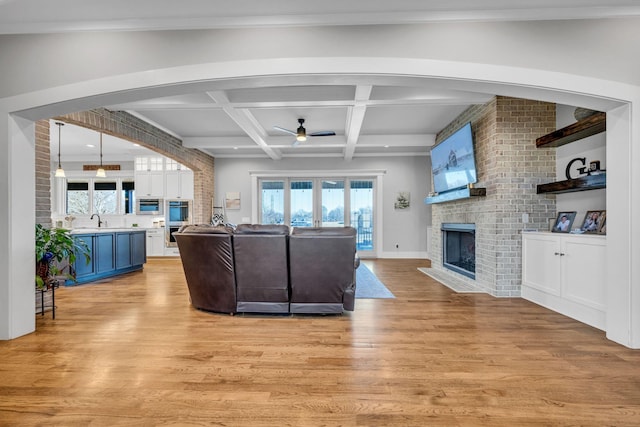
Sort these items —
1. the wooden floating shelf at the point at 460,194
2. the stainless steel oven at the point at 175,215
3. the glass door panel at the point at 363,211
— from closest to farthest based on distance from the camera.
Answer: the wooden floating shelf at the point at 460,194
the stainless steel oven at the point at 175,215
the glass door panel at the point at 363,211

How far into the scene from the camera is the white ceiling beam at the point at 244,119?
4222 millimetres

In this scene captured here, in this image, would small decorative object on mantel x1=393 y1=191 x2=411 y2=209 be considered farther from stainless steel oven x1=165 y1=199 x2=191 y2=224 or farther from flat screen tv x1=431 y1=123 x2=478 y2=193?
stainless steel oven x1=165 y1=199 x2=191 y2=224

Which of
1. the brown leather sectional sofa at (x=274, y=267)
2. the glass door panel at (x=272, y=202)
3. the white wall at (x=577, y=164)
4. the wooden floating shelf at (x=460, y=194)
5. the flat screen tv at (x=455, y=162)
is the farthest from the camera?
the glass door panel at (x=272, y=202)

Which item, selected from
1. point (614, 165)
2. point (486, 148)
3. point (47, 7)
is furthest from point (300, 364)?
point (486, 148)

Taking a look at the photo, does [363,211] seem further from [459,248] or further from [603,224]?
[603,224]

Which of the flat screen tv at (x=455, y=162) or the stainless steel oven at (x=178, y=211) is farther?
the stainless steel oven at (x=178, y=211)

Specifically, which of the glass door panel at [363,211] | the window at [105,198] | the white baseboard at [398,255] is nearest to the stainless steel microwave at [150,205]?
the window at [105,198]

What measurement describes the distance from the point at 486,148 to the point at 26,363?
549cm

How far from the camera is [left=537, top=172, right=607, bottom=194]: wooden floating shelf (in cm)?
300

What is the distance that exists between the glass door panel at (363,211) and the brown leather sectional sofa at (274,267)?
5.22m

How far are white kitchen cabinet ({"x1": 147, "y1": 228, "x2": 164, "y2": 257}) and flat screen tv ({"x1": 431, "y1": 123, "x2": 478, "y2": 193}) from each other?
22.3ft

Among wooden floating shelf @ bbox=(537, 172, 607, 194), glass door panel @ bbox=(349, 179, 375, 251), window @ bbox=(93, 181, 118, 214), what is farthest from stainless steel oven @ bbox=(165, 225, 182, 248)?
wooden floating shelf @ bbox=(537, 172, 607, 194)

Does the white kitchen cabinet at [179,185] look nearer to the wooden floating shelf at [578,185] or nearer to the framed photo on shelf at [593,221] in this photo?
the wooden floating shelf at [578,185]

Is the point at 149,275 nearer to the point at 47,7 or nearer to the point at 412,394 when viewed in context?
the point at 47,7
